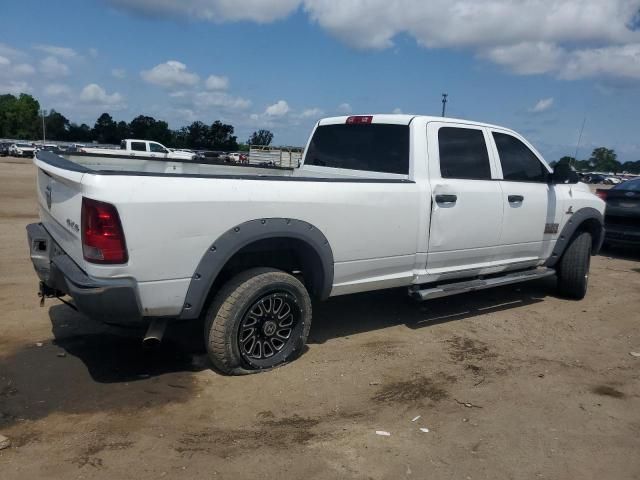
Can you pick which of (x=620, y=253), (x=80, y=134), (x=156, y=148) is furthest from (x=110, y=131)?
(x=620, y=253)

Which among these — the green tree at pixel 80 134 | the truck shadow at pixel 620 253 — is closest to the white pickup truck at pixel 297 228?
the truck shadow at pixel 620 253

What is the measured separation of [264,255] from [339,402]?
128cm

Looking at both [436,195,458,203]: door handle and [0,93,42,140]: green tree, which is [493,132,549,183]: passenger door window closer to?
[436,195,458,203]: door handle

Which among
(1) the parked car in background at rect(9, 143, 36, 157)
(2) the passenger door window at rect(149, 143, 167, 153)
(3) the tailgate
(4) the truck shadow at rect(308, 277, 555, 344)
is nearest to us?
(3) the tailgate

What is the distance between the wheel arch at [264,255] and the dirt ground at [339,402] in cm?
67

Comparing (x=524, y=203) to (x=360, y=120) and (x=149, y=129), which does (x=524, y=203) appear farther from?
(x=149, y=129)

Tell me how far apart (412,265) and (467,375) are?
108 cm

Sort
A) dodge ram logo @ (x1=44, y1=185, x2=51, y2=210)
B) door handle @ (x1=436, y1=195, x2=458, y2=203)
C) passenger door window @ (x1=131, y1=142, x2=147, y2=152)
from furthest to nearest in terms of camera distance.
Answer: passenger door window @ (x1=131, y1=142, x2=147, y2=152) → door handle @ (x1=436, y1=195, x2=458, y2=203) → dodge ram logo @ (x1=44, y1=185, x2=51, y2=210)

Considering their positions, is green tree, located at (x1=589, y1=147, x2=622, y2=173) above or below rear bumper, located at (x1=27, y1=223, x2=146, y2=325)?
above

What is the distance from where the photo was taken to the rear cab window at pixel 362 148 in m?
5.18

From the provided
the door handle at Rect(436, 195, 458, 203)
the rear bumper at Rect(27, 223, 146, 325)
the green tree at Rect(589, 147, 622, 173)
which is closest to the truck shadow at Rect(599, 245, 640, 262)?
the door handle at Rect(436, 195, 458, 203)

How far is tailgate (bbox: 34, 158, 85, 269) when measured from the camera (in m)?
3.60

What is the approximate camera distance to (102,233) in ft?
11.1

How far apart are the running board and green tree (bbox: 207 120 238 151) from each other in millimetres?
73386
